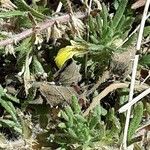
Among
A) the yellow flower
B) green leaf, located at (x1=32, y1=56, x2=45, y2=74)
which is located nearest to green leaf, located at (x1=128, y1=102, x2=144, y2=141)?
the yellow flower

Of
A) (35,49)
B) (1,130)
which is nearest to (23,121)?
(1,130)

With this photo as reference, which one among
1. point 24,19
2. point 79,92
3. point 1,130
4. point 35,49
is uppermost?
point 24,19

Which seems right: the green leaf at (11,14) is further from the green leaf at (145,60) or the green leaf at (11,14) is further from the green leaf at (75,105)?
the green leaf at (145,60)

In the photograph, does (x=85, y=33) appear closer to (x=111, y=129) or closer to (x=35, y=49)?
(x=35, y=49)

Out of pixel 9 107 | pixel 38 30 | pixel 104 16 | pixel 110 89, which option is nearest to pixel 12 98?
pixel 9 107

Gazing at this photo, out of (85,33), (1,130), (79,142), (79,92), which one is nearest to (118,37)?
(85,33)

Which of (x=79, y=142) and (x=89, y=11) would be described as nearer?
(x=79, y=142)

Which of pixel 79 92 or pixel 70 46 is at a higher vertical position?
pixel 70 46
